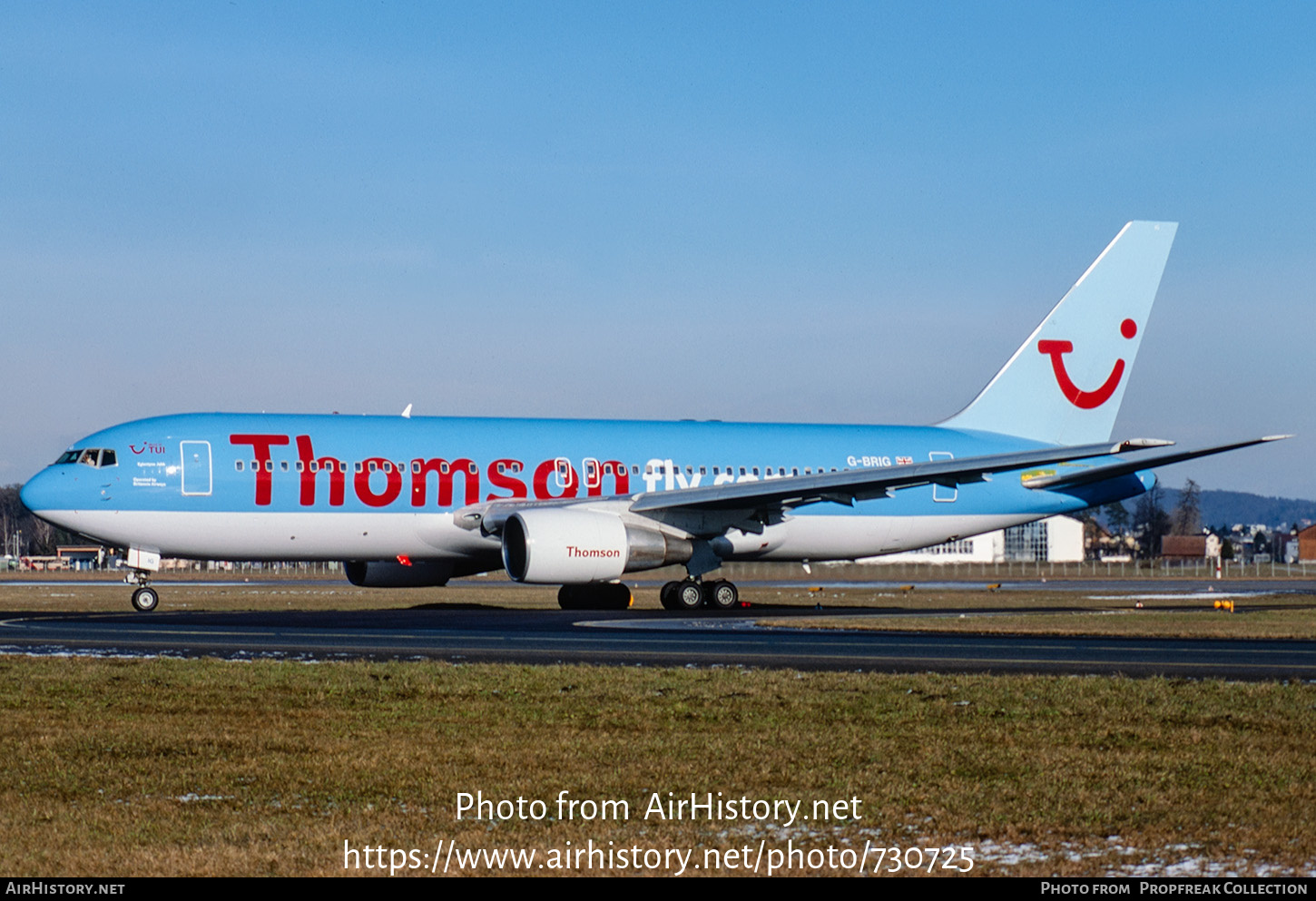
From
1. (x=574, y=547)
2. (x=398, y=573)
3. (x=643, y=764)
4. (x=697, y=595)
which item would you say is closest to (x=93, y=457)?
(x=398, y=573)

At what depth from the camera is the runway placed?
54.6ft

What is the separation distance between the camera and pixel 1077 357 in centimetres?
3819

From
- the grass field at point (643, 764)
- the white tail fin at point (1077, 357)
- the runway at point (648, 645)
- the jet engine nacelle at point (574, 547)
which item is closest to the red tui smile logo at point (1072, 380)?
the white tail fin at point (1077, 357)

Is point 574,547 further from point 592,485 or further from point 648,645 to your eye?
point 648,645

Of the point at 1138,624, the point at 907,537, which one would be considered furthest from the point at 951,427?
the point at 1138,624

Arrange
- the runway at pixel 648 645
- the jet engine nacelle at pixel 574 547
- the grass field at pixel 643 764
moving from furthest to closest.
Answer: the jet engine nacelle at pixel 574 547
the runway at pixel 648 645
the grass field at pixel 643 764

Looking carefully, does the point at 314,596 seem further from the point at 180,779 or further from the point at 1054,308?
the point at 180,779

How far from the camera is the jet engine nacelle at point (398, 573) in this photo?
1310 inches

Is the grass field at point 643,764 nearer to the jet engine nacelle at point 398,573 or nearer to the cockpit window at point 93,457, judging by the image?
the cockpit window at point 93,457

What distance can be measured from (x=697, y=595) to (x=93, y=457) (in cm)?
1258

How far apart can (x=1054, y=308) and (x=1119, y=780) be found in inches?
1191

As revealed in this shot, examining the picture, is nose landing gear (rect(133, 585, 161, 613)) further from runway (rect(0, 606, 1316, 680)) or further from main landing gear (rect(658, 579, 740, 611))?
→ main landing gear (rect(658, 579, 740, 611))

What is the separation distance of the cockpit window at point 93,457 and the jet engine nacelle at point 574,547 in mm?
7825

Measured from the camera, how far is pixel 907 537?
36.6 metres
